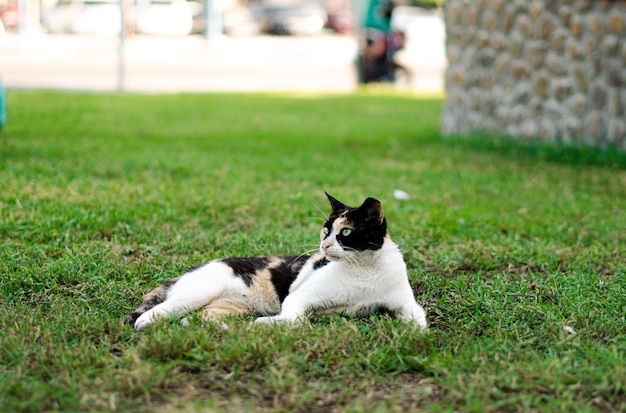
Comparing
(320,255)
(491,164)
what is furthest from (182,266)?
(491,164)

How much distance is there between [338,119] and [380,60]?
17.1ft

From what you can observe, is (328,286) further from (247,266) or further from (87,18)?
(87,18)

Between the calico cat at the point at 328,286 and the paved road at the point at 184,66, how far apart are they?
11.3 meters

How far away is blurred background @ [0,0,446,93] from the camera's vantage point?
15.8 metres

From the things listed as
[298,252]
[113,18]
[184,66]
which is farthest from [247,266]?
[113,18]

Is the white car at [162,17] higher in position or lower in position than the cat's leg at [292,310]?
higher

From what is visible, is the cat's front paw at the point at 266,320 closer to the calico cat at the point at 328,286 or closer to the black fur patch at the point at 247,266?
the calico cat at the point at 328,286

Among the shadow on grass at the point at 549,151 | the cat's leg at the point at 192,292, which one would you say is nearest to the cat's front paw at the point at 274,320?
the cat's leg at the point at 192,292

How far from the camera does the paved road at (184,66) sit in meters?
15.5

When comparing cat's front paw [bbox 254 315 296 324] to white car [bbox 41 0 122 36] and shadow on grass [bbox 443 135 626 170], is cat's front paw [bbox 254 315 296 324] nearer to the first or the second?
shadow on grass [bbox 443 135 626 170]

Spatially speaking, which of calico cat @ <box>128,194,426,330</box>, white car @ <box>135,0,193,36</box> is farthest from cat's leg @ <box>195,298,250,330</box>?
white car @ <box>135,0,193,36</box>

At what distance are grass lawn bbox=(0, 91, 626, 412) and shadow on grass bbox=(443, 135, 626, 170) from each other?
0.03 m

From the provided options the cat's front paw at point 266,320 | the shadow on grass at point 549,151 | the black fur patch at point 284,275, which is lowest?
the cat's front paw at point 266,320

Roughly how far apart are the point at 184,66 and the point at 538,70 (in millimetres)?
12221
